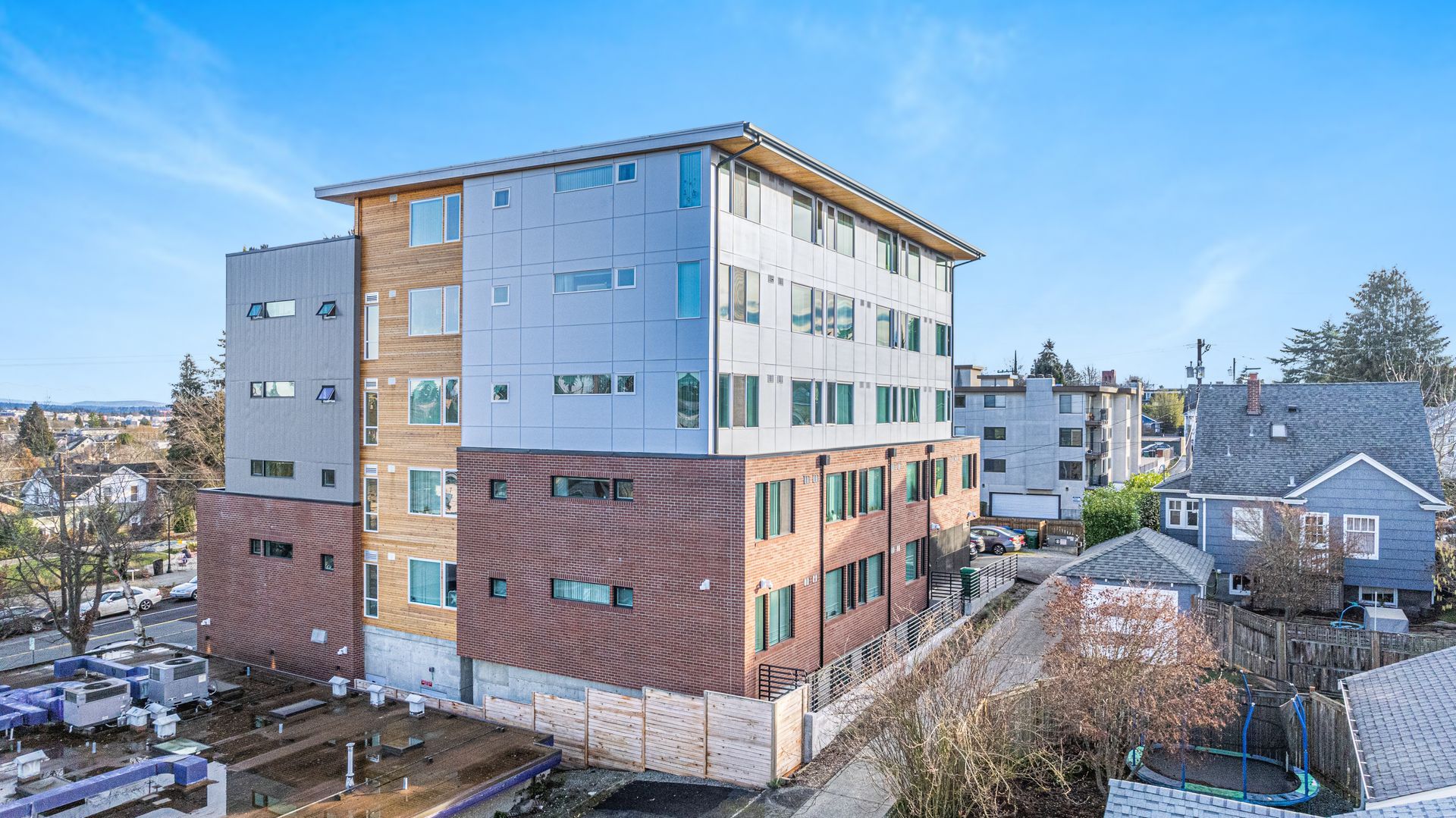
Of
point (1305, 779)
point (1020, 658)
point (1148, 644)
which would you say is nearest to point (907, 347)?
point (1020, 658)

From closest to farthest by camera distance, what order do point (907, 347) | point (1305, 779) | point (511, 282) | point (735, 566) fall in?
1. point (1305, 779)
2. point (735, 566)
3. point (511, 282)
4. point (907, 347)

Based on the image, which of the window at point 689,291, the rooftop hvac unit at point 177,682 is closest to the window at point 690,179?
the window at point 689,291

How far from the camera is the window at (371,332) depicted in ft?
77.8

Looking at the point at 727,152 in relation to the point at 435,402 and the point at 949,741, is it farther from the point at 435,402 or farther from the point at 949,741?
the point at 949,741

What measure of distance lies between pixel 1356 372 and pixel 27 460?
10310 cm

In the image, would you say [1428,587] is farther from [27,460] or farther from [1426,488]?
[27,460]

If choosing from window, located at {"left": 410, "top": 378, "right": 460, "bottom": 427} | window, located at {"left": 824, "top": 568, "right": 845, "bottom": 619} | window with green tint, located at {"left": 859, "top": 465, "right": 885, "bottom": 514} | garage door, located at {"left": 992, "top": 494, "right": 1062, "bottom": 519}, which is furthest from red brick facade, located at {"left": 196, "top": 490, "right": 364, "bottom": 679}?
garage door, located at {"left": 992, "top": 494, "right": 1062, "bottom": 519}

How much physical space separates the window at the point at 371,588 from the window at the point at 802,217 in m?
15.3

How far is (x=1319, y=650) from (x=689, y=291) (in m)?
18.0

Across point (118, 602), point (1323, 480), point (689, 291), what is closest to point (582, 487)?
point (689, 291)

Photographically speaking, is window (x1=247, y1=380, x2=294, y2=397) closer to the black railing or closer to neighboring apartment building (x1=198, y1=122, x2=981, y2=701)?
neighboring apartment building (x1=198, y1=122, x2=981, y2=701)

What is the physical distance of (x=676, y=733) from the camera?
17.6 m

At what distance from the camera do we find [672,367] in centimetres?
1898

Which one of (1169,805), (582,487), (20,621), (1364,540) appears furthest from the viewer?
(20,621)
